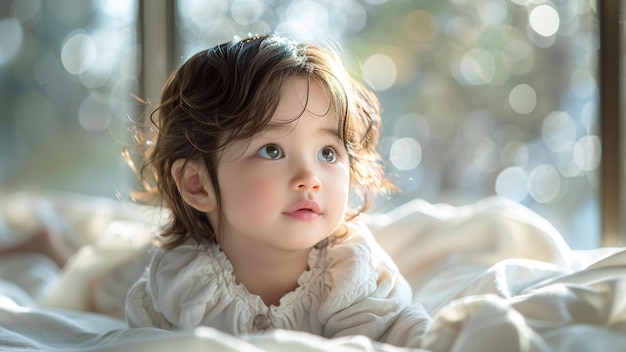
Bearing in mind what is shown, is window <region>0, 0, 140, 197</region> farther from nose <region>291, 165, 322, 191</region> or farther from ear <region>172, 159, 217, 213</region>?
nose <region>291, 165, 322, 191</region>

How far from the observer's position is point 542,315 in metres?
0.69

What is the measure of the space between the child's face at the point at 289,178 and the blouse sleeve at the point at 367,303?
0.05 metres

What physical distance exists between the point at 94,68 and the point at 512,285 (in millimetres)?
1596

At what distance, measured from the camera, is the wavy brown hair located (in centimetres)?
90

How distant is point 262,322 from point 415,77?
111cm

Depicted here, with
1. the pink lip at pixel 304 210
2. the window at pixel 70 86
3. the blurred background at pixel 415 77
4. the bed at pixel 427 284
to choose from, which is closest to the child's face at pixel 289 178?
the pink lip at pixel 304 210

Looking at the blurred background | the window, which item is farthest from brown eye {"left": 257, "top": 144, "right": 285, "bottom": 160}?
the window

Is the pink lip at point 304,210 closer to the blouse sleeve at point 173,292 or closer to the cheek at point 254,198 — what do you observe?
the cheek at point 254,198

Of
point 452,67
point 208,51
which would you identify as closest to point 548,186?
point 452,67

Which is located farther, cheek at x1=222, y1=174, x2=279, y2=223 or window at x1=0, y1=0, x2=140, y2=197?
window at x1=0, y1=0, x2=140, y2=197

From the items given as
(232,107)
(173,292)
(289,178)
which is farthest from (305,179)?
(173,292)

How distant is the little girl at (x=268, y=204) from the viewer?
89 centimetres

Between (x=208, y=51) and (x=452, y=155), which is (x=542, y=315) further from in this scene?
(x=452, y=155)

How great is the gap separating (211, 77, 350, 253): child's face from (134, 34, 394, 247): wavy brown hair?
0.02m
